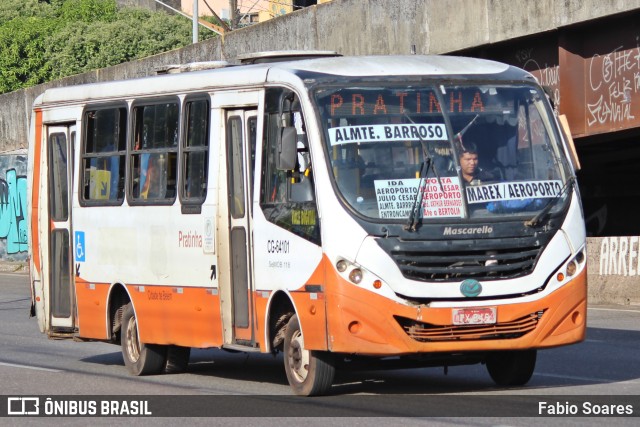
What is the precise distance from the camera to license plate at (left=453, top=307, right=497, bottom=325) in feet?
36.5

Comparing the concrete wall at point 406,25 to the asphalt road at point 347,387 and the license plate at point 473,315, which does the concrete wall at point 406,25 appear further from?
the license plate at point 473,315

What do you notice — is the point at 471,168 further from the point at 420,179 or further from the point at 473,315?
the point at 473,315

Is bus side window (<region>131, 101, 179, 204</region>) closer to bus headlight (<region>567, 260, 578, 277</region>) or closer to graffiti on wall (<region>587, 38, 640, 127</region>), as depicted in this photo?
bus headlight (<region>567, 260, 578, 277</region>)

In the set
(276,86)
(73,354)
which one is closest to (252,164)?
(276,86)

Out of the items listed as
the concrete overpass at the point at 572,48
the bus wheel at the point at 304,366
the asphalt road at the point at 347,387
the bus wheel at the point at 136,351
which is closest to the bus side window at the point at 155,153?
the bus wheel at the point at 136,351

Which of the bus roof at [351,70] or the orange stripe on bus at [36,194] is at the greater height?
the bus roof at [351,70]

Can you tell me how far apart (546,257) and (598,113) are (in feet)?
39.3

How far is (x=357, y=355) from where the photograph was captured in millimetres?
11586

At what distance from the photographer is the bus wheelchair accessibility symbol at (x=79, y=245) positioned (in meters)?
15.2

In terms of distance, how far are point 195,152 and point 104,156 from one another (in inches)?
72.9

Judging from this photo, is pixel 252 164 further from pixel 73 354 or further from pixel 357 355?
pixel 73 354

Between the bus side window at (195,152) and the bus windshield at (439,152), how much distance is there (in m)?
1.91

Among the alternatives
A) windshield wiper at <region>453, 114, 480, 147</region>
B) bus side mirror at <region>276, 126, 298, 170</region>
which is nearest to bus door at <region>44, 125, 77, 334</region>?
bus side mirror at <region>276, 126, 298, 170</region>

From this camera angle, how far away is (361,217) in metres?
11.2
